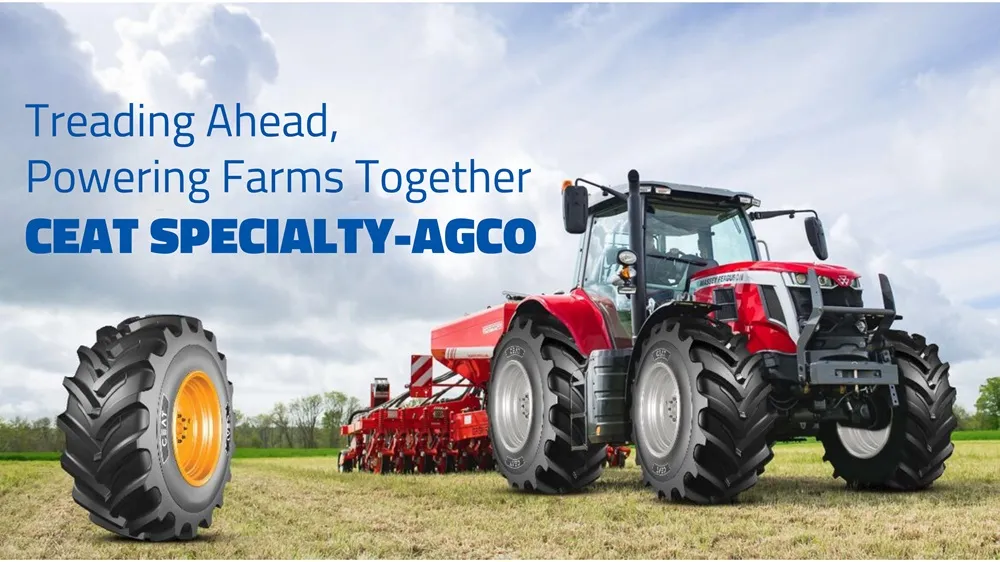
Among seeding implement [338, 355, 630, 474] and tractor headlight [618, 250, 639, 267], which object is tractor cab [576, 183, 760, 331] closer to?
tractor headlight [618, 250, 639, 267]

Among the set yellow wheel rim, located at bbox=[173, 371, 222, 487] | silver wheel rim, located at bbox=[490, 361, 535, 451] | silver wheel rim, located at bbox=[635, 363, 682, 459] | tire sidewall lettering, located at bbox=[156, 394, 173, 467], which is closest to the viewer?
tire sidewall lettering, located at bbox=[156, 394, 173, 467]

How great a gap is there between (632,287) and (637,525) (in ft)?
8.87

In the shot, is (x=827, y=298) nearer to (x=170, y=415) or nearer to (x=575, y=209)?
(x=575, y=209)

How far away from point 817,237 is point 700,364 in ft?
10.6

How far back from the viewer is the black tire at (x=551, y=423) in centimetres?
967

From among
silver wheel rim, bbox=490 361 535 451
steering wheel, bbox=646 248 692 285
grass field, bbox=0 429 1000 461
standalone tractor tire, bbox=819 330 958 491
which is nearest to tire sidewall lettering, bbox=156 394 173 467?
silver wheel rim, bbox=490 361 535 451

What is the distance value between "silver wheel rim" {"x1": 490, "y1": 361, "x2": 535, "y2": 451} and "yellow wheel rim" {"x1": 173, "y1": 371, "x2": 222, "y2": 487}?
13.3ft

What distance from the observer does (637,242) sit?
9.70m

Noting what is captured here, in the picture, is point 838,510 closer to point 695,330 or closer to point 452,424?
point 695,330

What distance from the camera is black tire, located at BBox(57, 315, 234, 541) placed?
6051 mm

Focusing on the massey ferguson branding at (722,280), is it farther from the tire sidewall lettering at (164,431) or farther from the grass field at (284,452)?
the grass field at (284,452)

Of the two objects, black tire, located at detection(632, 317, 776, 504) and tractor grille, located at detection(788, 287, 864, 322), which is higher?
tractor grille, located at detection(788, 287, 864, 322)

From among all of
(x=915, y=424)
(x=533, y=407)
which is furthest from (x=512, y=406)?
(x=915, y=424)

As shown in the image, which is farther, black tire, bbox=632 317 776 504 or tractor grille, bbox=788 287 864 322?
tractor grille, bbox=788 287 864 322
